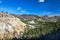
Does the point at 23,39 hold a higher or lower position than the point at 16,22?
lower

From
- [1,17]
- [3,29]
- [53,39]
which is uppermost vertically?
[1,17]

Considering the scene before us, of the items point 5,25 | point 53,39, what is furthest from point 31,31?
point 53,39

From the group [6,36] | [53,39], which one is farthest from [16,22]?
[53,39]

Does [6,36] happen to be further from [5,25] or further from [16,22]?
[16,22]

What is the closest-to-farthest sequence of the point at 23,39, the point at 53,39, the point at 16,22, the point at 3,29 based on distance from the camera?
the point at 53,39 < the point at 23,39 < the point at 3,29 < the point at 16,22

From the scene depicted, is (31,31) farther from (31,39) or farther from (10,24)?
(31,39)

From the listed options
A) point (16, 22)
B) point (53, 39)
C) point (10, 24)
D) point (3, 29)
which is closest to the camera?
point (53, 39)

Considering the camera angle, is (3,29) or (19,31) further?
(19,31)
